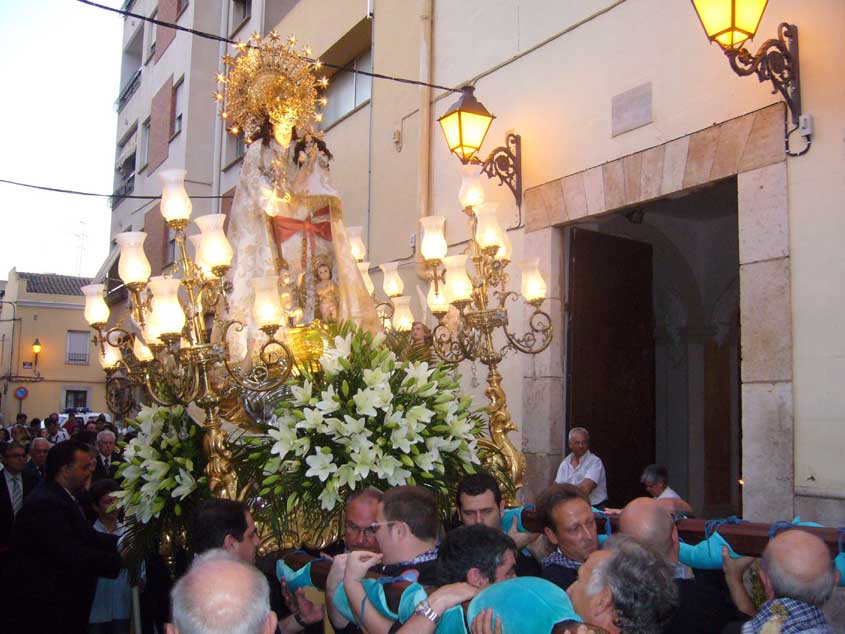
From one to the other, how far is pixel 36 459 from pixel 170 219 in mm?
4983

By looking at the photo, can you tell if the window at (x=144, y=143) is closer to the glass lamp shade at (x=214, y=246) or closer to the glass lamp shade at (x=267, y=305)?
the glass lamp shade at (x=214, y=246)

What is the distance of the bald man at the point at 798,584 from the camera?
2.32 m

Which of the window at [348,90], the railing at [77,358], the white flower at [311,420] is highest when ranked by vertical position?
the window at [348,90]

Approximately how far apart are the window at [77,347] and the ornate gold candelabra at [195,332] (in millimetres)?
31587

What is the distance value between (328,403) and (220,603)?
2053mm

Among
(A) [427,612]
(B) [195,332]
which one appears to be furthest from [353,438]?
(A) [427,612]

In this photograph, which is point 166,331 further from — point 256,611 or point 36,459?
point 36,459

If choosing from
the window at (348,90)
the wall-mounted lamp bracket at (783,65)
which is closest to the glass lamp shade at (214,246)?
the wall-mounted lamp bracket at (783,65)

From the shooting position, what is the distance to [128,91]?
21188 mm

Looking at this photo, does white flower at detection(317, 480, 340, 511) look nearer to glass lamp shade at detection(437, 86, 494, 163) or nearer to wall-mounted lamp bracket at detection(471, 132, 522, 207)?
glass lamp shade at detection(437, 86, 494, 163)

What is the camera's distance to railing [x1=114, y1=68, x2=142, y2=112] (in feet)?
66.9

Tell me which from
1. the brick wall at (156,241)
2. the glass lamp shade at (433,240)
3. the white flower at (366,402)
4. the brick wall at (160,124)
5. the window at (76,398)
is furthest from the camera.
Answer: the window at (76,398)

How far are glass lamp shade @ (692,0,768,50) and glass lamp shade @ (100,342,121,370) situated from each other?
4.06 metres

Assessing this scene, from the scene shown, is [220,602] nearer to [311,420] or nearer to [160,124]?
[311,420]
